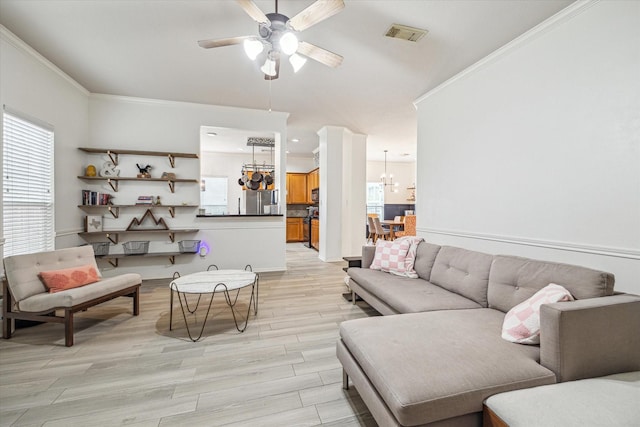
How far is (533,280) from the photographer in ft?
6.31

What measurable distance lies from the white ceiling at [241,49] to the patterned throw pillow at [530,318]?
224cm

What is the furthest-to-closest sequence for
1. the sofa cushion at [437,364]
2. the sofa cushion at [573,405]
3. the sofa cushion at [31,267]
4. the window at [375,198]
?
the window at [375,198] → the sofa cushion at [31,267] → the sofa cushion at [437,364] → the sofa cushion at [573,405]

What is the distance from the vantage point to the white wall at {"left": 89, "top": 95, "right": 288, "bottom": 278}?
4.30 meters

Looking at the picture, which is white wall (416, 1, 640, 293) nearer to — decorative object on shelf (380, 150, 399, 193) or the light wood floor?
the light wood floor

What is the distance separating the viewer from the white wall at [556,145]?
1.97 meters

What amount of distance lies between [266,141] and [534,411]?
21.9ft

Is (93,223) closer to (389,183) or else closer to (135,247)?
(135,247)

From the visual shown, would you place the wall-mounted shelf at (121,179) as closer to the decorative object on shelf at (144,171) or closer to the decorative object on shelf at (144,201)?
the decorative object on shelf at (144,171)

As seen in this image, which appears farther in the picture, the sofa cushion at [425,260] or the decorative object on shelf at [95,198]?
the decorative object on shelf at [95,198]

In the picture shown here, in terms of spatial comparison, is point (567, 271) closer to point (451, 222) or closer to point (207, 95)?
point (451, 222)

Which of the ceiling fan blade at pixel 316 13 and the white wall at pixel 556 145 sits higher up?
the ceiling fan blade at pixel 316 13

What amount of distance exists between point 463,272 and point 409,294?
555 millimetres

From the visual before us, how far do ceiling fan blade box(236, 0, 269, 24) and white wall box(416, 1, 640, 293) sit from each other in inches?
95.9

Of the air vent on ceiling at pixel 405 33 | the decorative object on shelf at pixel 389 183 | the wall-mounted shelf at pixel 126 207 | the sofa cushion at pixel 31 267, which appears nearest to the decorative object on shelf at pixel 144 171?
the wall-mounted shelf at pixel 126 207
